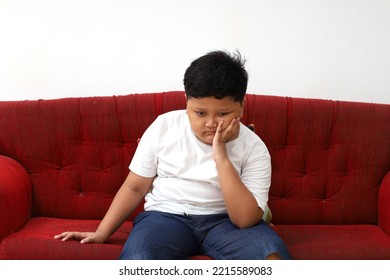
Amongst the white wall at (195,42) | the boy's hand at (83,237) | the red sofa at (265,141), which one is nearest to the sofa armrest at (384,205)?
the red sofa at (265,141)

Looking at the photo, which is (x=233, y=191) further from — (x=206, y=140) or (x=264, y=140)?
(x=264, y=140)

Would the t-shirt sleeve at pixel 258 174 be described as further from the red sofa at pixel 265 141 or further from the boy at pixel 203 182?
the red sofa at pixel 265 141

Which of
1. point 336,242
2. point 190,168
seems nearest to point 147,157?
point 190,168

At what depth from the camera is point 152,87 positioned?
2357mm

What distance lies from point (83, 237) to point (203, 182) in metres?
0.44

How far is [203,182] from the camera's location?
1.70m

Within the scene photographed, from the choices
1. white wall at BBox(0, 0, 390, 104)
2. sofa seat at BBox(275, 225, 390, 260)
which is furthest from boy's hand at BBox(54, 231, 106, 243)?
white wall at BBox(0, 0, 390, 104)

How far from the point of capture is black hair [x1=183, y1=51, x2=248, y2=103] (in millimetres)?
1556

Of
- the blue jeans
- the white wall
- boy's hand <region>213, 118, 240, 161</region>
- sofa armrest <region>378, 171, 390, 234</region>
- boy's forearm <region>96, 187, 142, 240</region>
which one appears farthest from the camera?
the white wall

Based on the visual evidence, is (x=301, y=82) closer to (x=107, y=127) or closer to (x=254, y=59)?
(x=254, y=59)

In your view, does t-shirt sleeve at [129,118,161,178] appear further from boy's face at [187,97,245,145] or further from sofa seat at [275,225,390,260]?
sofa seat at [275,225,390,260]

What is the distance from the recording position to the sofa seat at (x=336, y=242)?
68.9 inches

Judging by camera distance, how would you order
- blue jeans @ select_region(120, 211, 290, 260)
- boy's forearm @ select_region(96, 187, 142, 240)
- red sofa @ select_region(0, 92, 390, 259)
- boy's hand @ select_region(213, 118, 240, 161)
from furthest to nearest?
red sofa @ select_region(0, 92, 390, 259)
boy's forearm @ select_region(96, 187, 142, 240)
boy's hand @ select_region(213, 118, 240, 161)
blue jeans @ select_region(120, 211, 290, 260)

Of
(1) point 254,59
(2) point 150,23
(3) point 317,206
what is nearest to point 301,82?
(1) point 254,59
